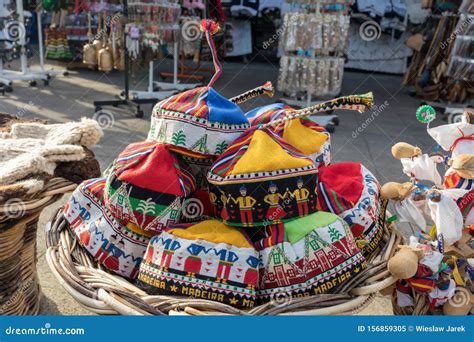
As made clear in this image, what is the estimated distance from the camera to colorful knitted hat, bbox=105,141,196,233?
4.09ft

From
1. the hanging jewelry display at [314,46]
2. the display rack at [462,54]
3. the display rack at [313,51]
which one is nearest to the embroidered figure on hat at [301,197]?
the display rack at [313,51]

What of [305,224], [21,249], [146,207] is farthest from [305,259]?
[21,249]

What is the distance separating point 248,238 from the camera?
1244mm

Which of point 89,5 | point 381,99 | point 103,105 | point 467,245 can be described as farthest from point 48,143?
point 381,99

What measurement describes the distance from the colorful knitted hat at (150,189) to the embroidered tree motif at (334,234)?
38 centimetres

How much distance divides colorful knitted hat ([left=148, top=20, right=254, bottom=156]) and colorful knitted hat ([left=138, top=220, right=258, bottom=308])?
0.80ft

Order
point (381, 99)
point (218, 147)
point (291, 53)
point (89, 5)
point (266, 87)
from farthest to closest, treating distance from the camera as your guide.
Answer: point (381, 99) → point (89, 5) → point (291, 53) → point (266, 87) → point (218, 147)

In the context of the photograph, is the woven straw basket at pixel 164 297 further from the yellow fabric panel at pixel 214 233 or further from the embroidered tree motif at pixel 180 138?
the embroidered tree motif at pixel 180 138

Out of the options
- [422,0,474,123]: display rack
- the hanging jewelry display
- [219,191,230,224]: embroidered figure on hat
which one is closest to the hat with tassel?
[219,191,230,224]: embroidered figure on hat

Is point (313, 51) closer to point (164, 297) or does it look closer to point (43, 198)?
point (43, 198)

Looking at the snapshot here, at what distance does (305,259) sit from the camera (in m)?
1.17

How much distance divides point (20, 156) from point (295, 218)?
803 millimetres

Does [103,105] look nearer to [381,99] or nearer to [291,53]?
[291,53]

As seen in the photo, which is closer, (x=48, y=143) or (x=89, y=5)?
(x=48, y=143)
